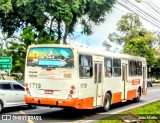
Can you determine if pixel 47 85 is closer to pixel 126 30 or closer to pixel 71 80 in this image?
pixel 71 80

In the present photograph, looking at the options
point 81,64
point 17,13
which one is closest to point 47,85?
point 81,64

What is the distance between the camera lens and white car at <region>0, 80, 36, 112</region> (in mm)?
15166

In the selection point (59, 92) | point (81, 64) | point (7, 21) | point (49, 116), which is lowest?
point (49, 116)

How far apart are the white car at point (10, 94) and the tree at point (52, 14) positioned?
50.1ft

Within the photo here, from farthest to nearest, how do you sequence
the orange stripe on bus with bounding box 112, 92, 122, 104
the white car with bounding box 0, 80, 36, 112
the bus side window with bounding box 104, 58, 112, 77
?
the orange stripe on bus with bounding box 112, 92, 122, 104, the bus side window with bounding box 104, 58, 112, 77, the white car with bounding box 0, 80, 36, 112

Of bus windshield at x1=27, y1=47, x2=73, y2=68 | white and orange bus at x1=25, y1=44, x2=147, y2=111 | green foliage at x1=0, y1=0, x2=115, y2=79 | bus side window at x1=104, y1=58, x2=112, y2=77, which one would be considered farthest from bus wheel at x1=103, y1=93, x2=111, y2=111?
green foliage at x1=0, y1=0, x2=115, y2=79

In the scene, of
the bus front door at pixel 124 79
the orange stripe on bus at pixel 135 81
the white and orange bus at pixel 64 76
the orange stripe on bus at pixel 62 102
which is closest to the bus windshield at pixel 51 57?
the white and orange bus at pixel 64 76

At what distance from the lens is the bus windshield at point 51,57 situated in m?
13.4

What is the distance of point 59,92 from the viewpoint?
43.5 feet

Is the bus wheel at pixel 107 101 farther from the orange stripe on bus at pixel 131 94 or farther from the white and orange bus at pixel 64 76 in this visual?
the orange stripe on bus at pixel 131 94

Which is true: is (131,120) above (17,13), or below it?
below

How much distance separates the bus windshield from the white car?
2.14m

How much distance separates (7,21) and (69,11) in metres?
6.88

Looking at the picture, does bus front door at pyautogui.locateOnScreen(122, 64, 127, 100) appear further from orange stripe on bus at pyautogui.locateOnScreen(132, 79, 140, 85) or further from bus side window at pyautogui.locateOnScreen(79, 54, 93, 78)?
bus side window at pyautogui.locateOnScreen(79, 54, 93, 78)
